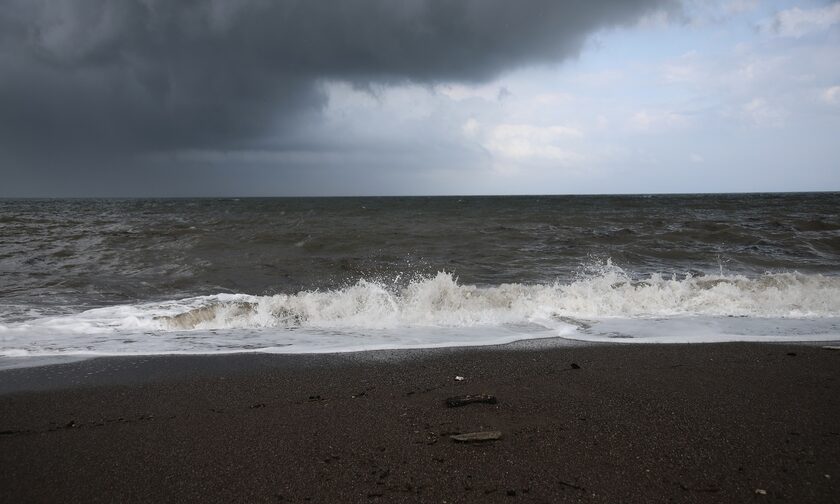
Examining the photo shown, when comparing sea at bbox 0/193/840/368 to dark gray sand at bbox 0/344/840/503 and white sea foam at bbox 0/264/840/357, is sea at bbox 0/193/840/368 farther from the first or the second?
dark gray sand at bbox 0/344/840/503

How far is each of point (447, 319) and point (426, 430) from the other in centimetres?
384

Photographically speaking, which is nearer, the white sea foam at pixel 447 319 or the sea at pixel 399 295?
the white sea foam at pixel 447 319

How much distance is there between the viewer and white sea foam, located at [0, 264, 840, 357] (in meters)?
5.65

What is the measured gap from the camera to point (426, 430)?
10.0ft

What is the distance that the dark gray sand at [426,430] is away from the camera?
244cm

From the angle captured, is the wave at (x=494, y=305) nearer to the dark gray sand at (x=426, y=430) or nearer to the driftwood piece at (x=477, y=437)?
the dark gray sand at (x=426, y=430)

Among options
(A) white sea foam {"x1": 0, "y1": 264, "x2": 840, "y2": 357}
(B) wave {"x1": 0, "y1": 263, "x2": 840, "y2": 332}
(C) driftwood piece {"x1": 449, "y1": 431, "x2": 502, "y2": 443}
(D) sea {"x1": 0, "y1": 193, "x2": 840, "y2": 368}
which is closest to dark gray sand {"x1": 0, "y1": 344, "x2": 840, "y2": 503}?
(C) driftwood piece {"x1": 449, "y1": 431, "x2": 502, "y2": 443}

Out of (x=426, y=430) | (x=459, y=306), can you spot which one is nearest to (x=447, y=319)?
(x=459, y=306)

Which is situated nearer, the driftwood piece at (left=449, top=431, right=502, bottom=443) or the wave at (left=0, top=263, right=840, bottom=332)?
the driftwood piece at (left=449, top=431, right=502, bottom=443)

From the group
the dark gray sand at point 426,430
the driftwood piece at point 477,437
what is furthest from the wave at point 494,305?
the driftwood piece at point 477,437

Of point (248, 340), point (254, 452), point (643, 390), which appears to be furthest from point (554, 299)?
point (254, 452)

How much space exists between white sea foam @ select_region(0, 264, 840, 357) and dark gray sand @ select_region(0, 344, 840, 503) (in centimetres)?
98

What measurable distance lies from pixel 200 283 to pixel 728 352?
9.60m

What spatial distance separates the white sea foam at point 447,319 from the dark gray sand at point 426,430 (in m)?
0.98
